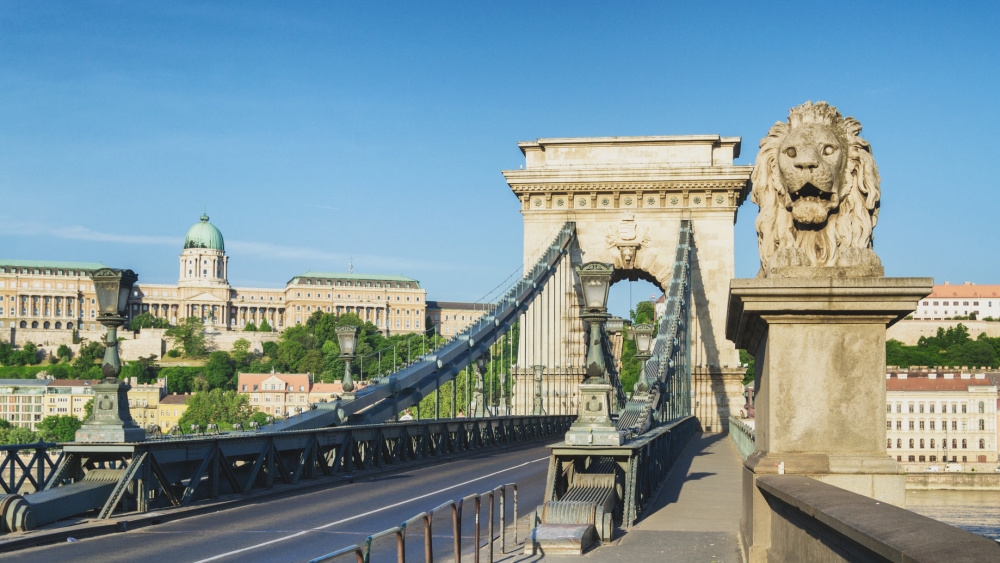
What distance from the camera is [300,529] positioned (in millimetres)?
13672

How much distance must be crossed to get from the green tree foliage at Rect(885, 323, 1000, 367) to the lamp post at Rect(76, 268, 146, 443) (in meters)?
149

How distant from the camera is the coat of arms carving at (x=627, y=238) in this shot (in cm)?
4922

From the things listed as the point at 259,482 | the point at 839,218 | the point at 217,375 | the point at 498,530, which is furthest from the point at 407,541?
the point at 217,375

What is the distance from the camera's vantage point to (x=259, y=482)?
735 inches

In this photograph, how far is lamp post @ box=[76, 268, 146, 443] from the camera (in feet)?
48.0

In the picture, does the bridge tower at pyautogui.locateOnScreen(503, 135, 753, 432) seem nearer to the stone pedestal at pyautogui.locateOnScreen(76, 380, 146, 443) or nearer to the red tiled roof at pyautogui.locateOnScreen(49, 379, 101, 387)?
the stone pedestal at pyautogui.locateOnScreen(76, 380, 146, 443)

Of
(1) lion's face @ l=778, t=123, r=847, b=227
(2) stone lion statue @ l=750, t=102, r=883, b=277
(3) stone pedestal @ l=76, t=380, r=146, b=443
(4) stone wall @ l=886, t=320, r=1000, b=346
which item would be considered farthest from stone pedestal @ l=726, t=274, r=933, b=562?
(4) stone wall @ l=886, t=320, r=1000, b=346

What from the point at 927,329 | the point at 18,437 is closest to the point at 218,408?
the point at 18,437

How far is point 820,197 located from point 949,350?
581 ft

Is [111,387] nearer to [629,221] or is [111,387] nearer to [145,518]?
[145,518]

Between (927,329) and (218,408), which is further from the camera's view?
(927,329)

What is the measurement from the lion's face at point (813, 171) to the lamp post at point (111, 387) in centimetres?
950

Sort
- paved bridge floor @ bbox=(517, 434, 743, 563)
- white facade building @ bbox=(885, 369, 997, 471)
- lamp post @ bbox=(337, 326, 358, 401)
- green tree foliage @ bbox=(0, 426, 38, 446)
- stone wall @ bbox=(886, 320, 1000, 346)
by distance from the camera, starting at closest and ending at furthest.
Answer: paved bridge floor @ bbox=(517, 434, 743, 563), lamp post @ bbox=(337, 326, 358, 401), green tree foliage @ bbox=(0, 426, 38, 446), white facade building @ bbox=(885, 369, 997, 471), stone wall @ bbox=(886, 320, 1000, 346)

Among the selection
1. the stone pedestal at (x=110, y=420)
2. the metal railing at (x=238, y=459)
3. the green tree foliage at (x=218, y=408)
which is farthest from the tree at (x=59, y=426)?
the stone pedestal at (x=110, y=420)
